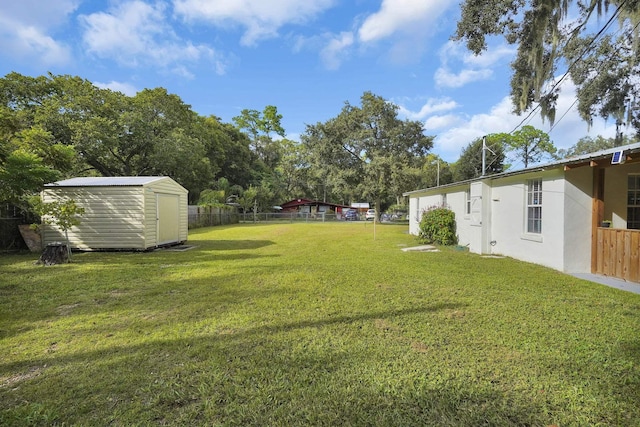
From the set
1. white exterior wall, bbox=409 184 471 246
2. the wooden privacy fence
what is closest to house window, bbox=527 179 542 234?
the wooden privacy fence

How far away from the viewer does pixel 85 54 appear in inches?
471

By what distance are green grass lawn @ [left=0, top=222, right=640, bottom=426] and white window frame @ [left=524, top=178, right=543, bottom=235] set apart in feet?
7.56

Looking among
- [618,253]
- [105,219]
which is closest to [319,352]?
[618,253]

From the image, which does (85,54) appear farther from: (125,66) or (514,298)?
(514,298)

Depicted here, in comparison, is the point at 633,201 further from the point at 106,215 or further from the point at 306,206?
the point at 306,206

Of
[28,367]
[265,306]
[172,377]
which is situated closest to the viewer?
[172,377]

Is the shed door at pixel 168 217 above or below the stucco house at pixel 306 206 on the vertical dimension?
below

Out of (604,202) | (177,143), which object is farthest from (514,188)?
(177,143)

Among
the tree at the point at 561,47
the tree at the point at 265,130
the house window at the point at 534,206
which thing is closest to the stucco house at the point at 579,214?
the house window at the point at 534,206

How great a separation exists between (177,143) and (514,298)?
24.2 meters

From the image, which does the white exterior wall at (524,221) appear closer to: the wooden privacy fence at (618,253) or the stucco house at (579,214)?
the stucco house at (579,214)

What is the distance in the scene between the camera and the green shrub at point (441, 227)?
486 inches

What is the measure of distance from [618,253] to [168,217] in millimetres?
12440

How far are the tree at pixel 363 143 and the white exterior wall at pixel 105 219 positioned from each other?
803 inches
